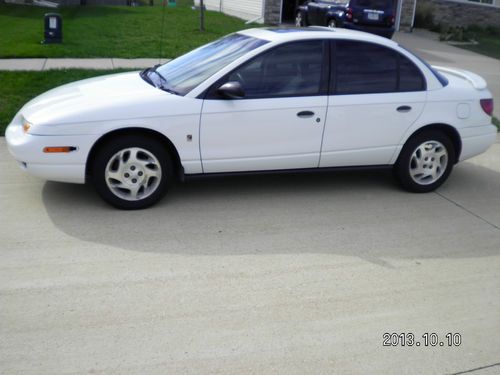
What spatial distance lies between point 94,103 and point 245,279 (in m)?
2.18

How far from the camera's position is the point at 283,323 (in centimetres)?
406

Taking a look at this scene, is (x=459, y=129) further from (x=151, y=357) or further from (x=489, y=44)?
(x=489, y=44)

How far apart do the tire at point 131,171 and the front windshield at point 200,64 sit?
2.04 ft

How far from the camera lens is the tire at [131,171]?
220 inches

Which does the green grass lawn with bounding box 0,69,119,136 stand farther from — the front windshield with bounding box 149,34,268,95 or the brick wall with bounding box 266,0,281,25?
the brick wall with bounding box 266,0,281,25

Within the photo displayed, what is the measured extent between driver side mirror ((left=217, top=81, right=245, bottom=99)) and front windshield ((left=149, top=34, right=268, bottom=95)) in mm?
273

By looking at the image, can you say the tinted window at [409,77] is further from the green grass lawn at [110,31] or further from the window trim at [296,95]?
the green grass lawn at [110,31]

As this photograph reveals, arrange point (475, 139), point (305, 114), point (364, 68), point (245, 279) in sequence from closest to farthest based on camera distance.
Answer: point (245, 279)
point (305, 114)
point (364, 68)
point (475, 139)

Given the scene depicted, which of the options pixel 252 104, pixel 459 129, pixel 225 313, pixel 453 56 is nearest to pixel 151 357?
pixel 225 313

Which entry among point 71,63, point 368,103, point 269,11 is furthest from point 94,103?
point 269,11

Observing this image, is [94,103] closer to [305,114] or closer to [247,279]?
[305,114]

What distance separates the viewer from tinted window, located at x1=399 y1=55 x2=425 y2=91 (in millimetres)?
6375

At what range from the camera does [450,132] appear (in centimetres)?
659

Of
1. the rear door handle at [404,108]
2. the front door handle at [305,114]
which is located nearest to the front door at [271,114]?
the front door handle at [305,114]
